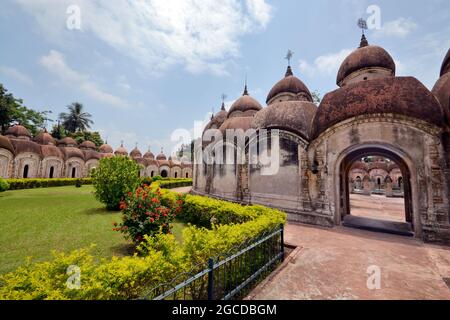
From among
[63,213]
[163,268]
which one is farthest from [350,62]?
[63,213]

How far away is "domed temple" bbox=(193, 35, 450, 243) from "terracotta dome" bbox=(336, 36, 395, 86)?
2.1 inches

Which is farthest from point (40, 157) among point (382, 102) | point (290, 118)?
point (382, 102)

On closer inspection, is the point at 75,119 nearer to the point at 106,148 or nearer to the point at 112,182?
the point at 106,148

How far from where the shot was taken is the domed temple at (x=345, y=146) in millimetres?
7547

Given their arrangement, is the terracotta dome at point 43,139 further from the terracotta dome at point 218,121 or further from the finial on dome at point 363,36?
the finial on dome at point 363,36

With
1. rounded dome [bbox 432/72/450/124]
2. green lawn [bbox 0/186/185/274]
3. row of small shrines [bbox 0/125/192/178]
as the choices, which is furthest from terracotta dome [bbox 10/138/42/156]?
rounded dome [bbox 432/72/450/124]

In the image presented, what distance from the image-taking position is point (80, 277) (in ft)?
8.04

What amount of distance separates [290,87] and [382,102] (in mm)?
9704

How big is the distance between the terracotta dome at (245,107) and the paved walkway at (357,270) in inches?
641

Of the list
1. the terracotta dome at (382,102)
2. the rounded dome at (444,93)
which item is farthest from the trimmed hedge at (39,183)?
the rounded dome at (444,93)

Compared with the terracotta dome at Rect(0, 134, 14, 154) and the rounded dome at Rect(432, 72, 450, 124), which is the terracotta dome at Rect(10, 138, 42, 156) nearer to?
the terracotta dome at Rect(0, 134, 14, 154)

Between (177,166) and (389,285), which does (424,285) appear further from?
(177,166)

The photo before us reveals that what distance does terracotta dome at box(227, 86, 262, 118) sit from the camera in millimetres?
21913
